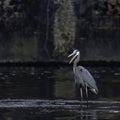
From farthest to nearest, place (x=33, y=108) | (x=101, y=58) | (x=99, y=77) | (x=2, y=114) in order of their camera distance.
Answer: (x=101, y=58) < (x=99, y=77) < (x=33, y=108) < (x=2, y=114)

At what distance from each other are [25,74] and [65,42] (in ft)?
12.9

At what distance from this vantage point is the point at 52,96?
17.3 meters

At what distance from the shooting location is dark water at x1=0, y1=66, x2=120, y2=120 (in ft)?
45.3

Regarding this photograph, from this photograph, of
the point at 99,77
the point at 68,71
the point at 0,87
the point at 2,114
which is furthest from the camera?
the point at 68,71

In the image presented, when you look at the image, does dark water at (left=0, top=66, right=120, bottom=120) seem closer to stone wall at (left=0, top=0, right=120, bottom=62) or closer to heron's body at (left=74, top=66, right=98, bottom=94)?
heron's body at (left=74, top=66, right=98, bottom=94)

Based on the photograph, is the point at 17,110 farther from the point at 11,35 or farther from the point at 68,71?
the point at 11,35

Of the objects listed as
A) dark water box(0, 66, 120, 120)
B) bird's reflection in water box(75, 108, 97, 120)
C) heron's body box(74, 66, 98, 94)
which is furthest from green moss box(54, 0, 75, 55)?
bird's reflection in water box(75, 108, 97, 120)

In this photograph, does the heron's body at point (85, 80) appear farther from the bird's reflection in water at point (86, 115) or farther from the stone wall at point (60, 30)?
the stone wall at point (60, 30)

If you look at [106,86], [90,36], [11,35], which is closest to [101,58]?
[90,36]

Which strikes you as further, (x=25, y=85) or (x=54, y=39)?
(x=54, y=39)

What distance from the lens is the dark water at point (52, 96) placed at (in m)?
13.8

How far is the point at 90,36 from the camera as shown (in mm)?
27297

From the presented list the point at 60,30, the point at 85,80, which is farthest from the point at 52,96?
the point at 60,30

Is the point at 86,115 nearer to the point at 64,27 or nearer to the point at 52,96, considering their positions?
the point at 52,96
